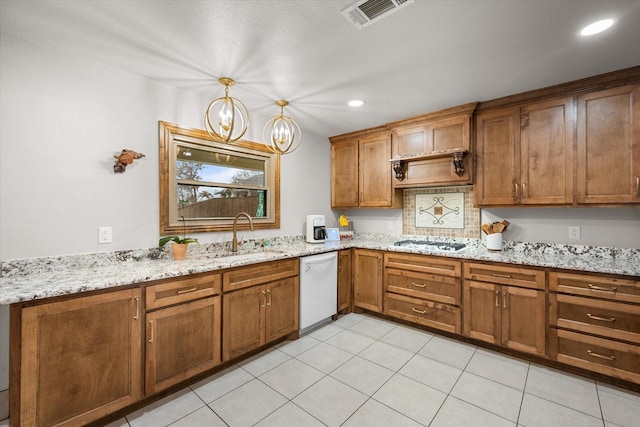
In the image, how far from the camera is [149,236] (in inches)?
92.2

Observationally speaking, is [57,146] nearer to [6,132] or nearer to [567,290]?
[6,132]

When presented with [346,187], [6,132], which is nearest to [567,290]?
[346,187]

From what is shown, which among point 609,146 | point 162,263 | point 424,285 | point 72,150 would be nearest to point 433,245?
point 424,285

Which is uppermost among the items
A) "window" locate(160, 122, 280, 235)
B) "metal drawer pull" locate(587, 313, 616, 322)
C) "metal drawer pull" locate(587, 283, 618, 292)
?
"window" locate(160, 122, 280, 235)

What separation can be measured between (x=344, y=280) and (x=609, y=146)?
266cm

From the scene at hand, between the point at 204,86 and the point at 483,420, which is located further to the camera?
the point at 204,86

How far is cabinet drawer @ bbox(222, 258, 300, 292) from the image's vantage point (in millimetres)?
2248

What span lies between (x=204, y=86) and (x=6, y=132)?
4.30ft

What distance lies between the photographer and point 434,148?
310 cm

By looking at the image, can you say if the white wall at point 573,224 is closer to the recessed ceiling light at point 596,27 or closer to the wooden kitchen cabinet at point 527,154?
the wooden kitchen cabinet at point 527,154

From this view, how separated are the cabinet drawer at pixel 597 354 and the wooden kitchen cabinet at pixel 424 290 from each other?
2.41 feet

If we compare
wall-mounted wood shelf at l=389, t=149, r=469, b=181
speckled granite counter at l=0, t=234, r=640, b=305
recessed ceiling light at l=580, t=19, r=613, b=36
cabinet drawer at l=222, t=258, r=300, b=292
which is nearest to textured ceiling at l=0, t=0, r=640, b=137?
recessed ceiling light at l=580, t=19, r=613, b=36

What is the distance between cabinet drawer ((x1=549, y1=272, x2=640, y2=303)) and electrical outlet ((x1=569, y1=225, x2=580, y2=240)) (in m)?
0.62

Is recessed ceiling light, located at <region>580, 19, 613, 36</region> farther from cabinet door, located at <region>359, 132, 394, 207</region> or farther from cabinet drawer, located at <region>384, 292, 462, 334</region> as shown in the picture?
cabinet drawer, located at <region>384, 292, 462, 334</region>
